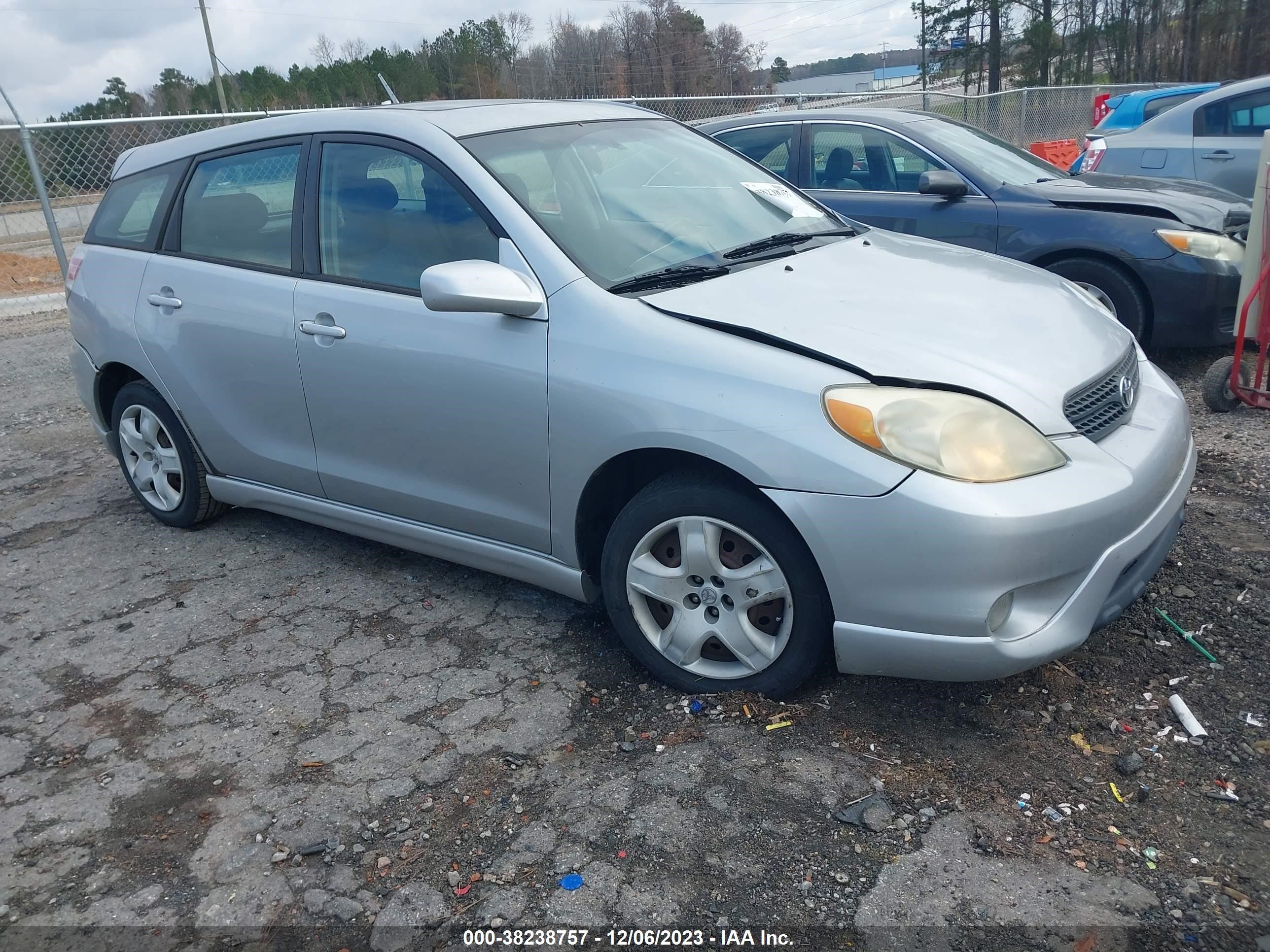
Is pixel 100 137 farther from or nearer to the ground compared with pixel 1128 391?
farther from the ground

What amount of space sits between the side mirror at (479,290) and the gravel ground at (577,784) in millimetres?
1202

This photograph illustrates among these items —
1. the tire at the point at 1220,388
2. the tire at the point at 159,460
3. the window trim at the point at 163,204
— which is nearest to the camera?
the window trim at the point at 163,204

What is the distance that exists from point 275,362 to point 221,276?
1.71 feet

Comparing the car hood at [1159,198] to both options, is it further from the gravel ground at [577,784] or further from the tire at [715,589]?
the tire at [715,589]

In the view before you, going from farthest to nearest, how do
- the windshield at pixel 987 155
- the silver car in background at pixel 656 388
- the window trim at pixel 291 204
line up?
1. the windshield at pixel 987 155
2. the window trim at pixel 291 204
3. the silver car in background at pixel 656 388

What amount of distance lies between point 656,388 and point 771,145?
4.74 metres

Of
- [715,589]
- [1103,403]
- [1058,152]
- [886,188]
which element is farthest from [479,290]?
[1058,152]

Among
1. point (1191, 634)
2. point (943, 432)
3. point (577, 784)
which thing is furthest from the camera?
point (1191, 634)

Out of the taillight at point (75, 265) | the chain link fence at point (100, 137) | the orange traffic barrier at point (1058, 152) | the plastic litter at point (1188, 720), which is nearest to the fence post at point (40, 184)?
the chain link fence at point (100, 137)

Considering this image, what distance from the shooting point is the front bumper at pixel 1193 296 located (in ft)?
18.8

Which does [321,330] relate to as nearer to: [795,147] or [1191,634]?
[1191,634]

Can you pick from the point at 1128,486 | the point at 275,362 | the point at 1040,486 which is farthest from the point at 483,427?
the point at 1128,486

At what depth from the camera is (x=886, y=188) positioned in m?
6.67

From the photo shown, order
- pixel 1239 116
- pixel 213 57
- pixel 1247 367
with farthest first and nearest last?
pixel 213 57 → pixel 1239 116 → pixel 1247 367
